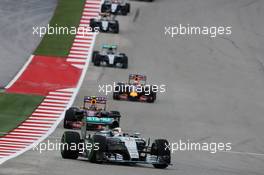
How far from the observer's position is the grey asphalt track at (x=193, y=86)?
28.2 meters

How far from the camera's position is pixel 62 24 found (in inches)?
2340

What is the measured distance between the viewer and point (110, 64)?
5194cm

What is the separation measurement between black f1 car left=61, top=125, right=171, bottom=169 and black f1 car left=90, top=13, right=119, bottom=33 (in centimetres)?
3065

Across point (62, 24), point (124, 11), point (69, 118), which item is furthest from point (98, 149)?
point (124, 11)

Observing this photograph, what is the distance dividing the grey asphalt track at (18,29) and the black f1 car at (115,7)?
3.46m

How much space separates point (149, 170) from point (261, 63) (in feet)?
97.2

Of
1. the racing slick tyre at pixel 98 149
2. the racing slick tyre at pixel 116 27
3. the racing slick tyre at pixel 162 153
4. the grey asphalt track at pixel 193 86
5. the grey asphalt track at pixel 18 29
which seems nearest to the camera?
the racing slick tyre at pixel 98 149

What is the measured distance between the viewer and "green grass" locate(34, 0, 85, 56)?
178ft

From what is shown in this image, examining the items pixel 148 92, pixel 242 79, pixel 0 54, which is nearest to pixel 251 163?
pixel 148 92

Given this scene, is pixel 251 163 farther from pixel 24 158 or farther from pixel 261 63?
pixel 261 63

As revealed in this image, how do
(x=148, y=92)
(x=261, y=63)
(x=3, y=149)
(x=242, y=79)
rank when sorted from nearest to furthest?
(x=3, y=149) → (x=148, y=92) → (x=242, y=79) → (x=261, y=63)

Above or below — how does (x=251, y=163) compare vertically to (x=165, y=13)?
below

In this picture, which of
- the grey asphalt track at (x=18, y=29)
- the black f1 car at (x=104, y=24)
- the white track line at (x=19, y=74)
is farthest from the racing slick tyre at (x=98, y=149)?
the black f1 car at (x=104, y=24)

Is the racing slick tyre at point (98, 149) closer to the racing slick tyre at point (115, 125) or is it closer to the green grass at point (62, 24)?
the racing slick tyre at point (115, 125)
